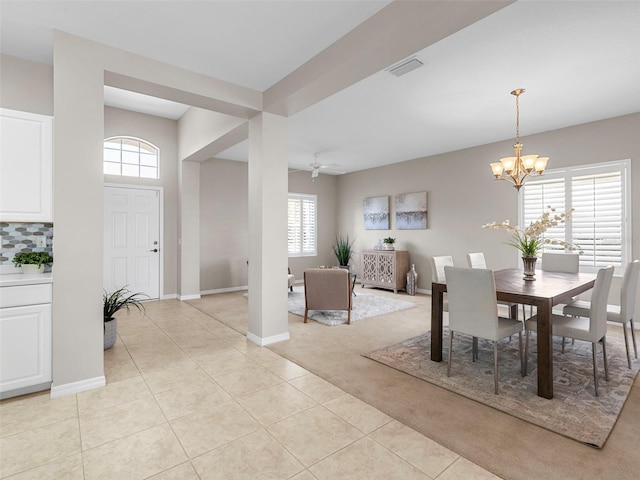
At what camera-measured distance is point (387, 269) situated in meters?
6.89

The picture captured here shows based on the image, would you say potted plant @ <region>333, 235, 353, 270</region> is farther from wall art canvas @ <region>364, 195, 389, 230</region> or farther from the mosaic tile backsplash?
the mosaic tile backsplash

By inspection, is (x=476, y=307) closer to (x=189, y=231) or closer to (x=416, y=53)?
(x=416, y=53)

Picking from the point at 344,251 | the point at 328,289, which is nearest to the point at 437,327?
the point at 328,289

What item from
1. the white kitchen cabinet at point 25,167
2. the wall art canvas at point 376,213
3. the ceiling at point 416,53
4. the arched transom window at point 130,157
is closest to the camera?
the ceiling at point 416,53

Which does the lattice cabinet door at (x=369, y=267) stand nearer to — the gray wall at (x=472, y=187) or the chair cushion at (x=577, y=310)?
the gray wall at (x=472, y=187)

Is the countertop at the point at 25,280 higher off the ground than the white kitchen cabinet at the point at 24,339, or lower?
higher

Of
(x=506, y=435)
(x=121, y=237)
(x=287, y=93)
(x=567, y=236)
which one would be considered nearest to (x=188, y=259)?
(x=121, y=237)

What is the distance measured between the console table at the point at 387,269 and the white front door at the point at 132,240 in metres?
4.21

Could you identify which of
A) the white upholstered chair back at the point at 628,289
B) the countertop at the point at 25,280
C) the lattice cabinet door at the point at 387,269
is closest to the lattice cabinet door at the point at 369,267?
the lattice cabinet door at the point at 387,269

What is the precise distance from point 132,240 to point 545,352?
5.75m

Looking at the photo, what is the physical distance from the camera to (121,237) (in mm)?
5422

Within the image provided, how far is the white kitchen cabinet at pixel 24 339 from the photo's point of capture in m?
2.37

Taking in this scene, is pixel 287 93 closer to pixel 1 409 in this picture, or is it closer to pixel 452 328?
pixel 452 328

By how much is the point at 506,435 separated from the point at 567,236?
3.93m
